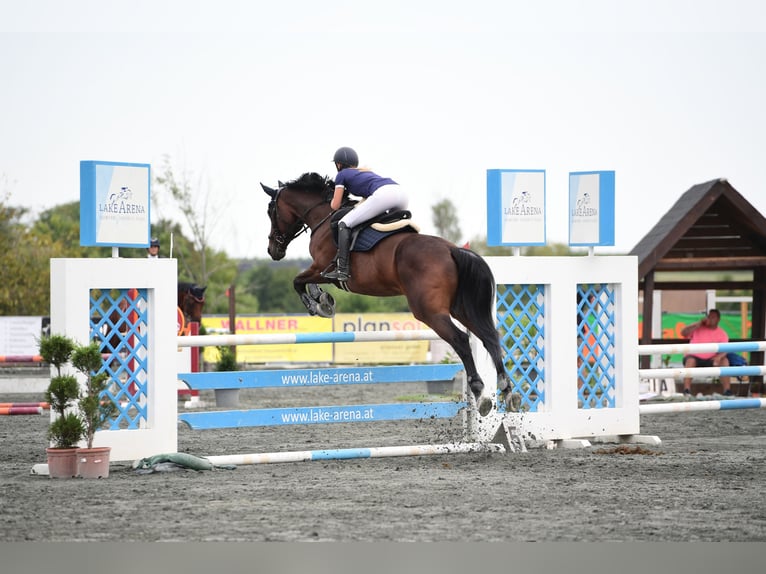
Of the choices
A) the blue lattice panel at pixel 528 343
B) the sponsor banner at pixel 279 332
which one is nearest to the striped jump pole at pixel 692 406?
the blue lattice panel at pixel 528 343

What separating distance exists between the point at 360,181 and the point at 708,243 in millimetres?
8198

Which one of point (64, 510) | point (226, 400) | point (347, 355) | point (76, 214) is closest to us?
point (64, 510)

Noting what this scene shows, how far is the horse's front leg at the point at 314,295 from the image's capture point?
29.6ft

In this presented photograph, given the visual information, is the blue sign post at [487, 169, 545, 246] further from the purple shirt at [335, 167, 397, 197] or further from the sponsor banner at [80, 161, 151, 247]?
the sponsor banner at [80, 161, 151, 247]

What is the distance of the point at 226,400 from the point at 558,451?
5512mm

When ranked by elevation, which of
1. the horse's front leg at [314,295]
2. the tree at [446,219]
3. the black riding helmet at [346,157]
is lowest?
the horse's front leg at [314,295]

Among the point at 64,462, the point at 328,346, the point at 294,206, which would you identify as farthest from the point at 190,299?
the point at 328,346

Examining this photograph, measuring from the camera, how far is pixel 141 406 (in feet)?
27.4

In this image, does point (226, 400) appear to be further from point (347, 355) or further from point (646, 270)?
point (347, 355)

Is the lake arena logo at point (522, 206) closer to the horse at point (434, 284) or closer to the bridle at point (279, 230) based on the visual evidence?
the horse at point (434, 284)

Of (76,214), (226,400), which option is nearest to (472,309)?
(226,400)

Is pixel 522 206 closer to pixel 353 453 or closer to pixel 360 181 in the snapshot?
pixel 360 181

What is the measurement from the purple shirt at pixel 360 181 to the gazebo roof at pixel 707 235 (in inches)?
245

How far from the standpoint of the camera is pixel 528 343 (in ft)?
31.9
